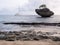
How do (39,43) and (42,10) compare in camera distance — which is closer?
(39,43)

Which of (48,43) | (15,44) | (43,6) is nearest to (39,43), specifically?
(48,43)

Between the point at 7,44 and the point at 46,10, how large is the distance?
964 inches

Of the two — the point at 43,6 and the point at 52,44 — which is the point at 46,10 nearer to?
the point at 43,6

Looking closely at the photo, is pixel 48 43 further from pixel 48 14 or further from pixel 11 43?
pixel 48 14

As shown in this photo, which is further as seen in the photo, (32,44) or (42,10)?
(42,10)

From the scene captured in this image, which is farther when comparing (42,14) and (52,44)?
(42,14)

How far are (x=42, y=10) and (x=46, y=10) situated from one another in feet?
2.04

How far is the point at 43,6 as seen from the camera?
28312 mm

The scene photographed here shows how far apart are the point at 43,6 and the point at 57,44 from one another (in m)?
24.2

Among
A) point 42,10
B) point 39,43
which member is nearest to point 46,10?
point 42,10

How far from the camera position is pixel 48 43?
14.6 ft

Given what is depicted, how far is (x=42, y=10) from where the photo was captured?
28.4m

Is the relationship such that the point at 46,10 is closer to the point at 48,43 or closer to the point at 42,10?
the point at 42,10

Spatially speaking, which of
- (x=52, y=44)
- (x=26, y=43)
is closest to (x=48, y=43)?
(x=52, y=44)
